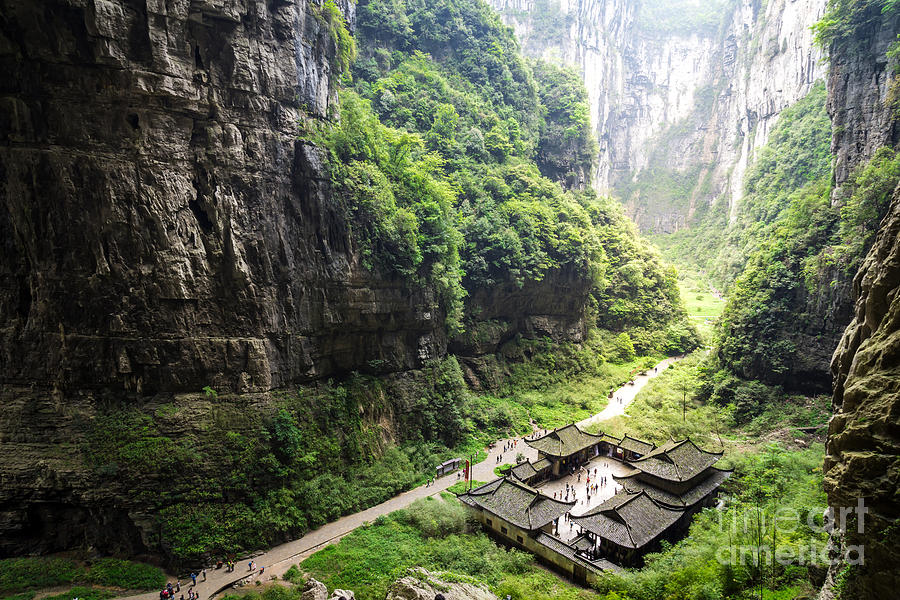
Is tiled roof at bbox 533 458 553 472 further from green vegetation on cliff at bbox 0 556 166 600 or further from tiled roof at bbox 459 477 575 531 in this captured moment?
green vegetation on cliff at bbox 0 556 166 600

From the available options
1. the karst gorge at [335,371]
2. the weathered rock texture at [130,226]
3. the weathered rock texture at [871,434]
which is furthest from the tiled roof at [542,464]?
the weathered rock texture at [871,434]

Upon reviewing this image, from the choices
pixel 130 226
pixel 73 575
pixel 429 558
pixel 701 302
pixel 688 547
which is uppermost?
pixel 130 226

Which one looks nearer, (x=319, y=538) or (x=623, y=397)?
(x=319, y=538)

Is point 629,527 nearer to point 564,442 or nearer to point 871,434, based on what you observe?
point 564,442

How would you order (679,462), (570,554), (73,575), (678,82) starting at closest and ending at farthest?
1. (73,575)
2. (570,554)
3. (679,462)
4. (678,82)

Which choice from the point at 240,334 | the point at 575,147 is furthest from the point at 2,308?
the point at 575,147

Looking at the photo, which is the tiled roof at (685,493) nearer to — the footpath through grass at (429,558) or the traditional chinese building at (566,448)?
the traditional chinese building at (566,448)

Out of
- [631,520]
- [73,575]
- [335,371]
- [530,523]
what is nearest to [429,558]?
[530,523]

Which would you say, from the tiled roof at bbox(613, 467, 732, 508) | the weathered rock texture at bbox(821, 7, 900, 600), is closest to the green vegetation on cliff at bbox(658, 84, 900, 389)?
the tiled roof at bbox(613, 467, 732, 508)
